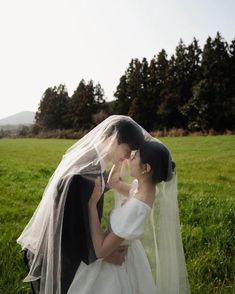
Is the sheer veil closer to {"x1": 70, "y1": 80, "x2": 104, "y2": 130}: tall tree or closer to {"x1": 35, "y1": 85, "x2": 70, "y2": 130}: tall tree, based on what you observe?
{"x1": 70, "y1": 80, "x2": 104, "y2": 130}: tall tree

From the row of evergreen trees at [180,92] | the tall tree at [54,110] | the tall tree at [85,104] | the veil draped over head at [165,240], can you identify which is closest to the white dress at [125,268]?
the veil draped over head at [165,240]

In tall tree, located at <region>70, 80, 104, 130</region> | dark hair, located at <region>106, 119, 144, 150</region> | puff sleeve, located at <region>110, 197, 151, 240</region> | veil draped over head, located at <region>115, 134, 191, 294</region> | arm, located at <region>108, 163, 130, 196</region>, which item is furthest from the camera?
tall tree, located at <region>70, 80, 104, 130</region>

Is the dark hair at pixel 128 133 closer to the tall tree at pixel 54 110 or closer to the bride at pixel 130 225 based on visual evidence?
the bride at pixel 130 225

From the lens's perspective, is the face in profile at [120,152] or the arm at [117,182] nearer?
the face in profile at [120,152]

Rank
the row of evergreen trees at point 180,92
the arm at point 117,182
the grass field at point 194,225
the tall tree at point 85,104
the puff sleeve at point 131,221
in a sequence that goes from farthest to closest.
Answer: the tall tree at point 85,104, the row of evergreen trees at point 180,92, the grass field at point 194,225, the arm at point 117,182, the puff sleeve at point 131,221

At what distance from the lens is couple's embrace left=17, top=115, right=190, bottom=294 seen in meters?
2.62

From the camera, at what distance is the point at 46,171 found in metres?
13.3

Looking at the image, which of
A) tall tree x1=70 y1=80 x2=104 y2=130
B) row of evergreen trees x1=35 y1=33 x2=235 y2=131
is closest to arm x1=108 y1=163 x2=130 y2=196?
row of evergreen trees x1=35 y1=33 x2=235 y2=131

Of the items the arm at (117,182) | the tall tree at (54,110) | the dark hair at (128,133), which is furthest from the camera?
the tall tree at (54,110)

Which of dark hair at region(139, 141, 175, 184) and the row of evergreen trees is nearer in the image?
dark hair at region(139, 141, 175, 184)

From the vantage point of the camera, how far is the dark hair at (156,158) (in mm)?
2623

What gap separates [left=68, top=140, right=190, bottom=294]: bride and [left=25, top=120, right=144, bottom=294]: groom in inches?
2.0

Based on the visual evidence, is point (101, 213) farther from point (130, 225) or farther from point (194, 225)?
point (194, 225)

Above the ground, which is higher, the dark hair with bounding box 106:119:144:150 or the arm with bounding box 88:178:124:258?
the dark hair with bounding box 106:119:144:150
